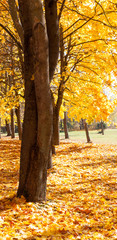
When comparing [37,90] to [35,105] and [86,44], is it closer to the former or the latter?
[35,105]

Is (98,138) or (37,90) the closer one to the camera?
(37,90)

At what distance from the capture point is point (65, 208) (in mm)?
4984

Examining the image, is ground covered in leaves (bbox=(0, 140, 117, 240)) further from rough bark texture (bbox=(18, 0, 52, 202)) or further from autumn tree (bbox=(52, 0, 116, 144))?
autumn tree (bbox=(52, 0, 116, 144))

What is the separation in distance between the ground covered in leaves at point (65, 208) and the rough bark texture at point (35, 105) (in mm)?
446

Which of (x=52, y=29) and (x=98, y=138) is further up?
(x=52, y=29)

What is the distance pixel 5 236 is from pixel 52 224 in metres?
1.00

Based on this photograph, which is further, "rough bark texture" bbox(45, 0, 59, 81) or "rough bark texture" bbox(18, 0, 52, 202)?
"rough bark texture" bbox(45, 0, 59, 81)

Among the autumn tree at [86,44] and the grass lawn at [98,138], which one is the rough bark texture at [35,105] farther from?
the grass lawn at [98,138]

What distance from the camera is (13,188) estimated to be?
601cm

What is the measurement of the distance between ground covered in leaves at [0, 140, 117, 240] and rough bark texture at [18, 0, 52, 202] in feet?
1.46

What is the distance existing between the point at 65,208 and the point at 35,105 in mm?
2325

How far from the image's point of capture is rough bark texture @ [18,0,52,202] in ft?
14.1

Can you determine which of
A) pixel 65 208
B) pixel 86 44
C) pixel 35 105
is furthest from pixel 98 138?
pixel 35 105

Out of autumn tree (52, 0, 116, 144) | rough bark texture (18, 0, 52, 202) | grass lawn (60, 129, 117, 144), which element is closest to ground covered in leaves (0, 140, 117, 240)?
rough bark texture (18, 0, 52, 202)
